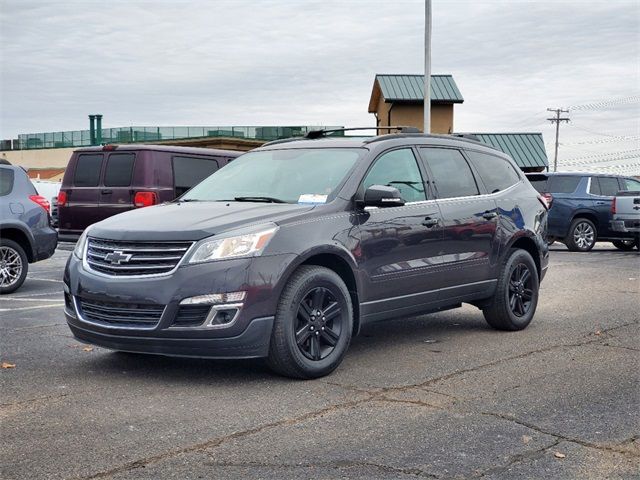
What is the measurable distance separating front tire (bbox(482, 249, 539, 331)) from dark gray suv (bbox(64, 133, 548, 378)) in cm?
2

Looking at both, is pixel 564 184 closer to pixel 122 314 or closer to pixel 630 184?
pixel 630 184

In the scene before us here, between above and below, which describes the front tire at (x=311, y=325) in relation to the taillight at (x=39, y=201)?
below

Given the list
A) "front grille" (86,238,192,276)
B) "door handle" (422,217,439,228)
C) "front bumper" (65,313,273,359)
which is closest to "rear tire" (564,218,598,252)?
"door handle" (422,217,439,228)

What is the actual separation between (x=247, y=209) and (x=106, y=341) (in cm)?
139

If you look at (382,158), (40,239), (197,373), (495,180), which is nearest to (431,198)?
(382,158)

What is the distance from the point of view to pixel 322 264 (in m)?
6.61

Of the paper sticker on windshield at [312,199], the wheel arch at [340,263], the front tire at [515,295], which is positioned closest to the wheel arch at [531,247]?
the front tire at [515,295]

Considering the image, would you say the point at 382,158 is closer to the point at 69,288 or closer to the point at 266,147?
the point at 266,147

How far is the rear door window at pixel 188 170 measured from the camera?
13.7 metres

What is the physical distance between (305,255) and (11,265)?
23.1ft

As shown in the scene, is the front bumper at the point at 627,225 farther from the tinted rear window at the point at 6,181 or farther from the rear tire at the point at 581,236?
the tinted rear window at the point at 6,181

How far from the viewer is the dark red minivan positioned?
44.1ft

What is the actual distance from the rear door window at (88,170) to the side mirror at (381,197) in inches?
319

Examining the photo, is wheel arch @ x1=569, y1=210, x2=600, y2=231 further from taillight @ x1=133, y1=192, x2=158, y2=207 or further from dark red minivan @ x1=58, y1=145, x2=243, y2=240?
taillight @ x1=133, y1=192, x2=158, y2=207
